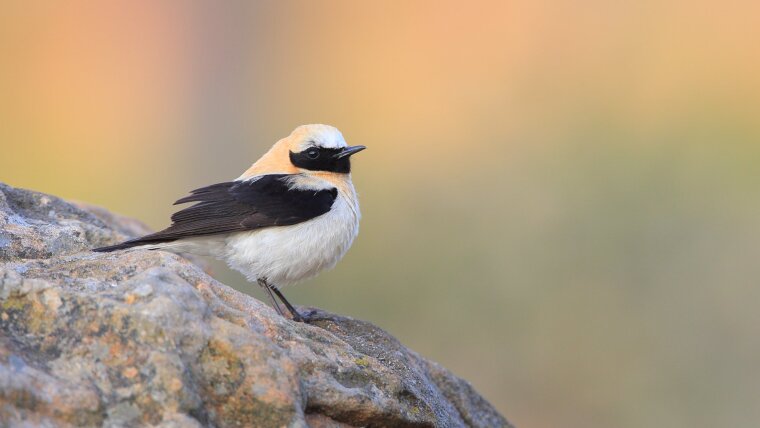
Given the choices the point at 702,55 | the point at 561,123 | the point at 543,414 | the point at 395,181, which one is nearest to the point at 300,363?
the point at 543,414

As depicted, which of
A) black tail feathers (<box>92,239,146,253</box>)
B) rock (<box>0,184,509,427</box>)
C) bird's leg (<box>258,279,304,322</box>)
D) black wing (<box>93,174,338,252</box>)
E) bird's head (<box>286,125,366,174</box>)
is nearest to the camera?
rock (<box>0,184,509,427</box>)

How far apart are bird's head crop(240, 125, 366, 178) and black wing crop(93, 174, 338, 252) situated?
0.33 m

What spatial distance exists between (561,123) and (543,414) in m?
4.26

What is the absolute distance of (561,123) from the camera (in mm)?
12062

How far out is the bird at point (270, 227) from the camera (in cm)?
Answer: 541

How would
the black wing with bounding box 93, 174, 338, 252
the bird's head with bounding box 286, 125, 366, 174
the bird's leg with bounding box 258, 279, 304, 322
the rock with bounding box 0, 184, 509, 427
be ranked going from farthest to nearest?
1. the bird's head with bounding box 286, 125, 366, 174
2. the bird's leg with bounding box 258, 279, 304, 322
3. the black wing with bounding box 93, 174, 338, 252
4. the rock with bounding box 0, 184, 509, 427

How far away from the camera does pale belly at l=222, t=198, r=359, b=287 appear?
18.1ft

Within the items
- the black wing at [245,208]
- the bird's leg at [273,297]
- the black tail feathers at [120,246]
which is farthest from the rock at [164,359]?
the bird's leg at [273,297]

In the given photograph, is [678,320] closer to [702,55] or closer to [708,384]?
[708,384]

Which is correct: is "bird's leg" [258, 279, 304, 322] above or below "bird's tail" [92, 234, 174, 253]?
above

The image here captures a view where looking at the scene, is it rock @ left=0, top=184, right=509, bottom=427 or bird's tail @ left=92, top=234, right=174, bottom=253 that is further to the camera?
bird's tail @ left=92, top=234, right=174, bottom=253

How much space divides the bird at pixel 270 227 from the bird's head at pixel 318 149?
0.79 feet

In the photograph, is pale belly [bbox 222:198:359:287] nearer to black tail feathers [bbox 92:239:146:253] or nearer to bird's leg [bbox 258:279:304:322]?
bird's leg [bbox 258:279:304:322]

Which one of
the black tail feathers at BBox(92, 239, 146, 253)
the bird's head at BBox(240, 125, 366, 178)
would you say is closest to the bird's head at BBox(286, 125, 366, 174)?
the bird's head at BBox(240, 125, 366, 178)
